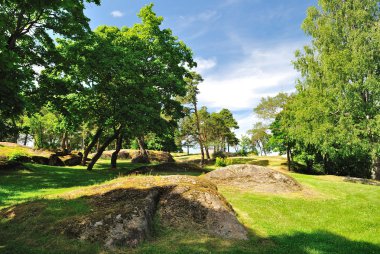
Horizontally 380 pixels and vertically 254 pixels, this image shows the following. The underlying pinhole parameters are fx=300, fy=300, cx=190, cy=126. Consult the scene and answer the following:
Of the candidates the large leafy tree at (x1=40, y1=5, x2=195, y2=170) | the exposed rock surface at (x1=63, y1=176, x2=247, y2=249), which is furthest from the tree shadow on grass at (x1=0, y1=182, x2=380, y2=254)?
the large leafy tree at (x1=40, y1=5, x2=195, y2=170)

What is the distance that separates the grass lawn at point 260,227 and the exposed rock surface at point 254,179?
1556 millimetres

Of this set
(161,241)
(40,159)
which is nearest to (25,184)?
(161,241)

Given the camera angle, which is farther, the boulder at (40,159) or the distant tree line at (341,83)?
the boulder at (40,159)

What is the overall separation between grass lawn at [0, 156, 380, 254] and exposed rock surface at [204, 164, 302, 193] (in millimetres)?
1556

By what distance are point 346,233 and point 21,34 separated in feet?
87.6

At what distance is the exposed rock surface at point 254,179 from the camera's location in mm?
23156

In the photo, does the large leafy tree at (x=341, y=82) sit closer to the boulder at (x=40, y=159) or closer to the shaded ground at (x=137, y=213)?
the shaded ground at (x=137, y=213)

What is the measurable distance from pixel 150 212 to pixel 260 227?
544cm

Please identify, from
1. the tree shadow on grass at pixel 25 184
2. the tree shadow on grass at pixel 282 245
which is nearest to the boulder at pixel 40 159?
the tree shadow on grass at pixel 25 184

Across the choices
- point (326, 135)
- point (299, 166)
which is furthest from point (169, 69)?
point (299, 166)

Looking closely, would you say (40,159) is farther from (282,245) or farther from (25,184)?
(282,245)

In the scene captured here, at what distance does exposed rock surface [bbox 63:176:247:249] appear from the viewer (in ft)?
39.4

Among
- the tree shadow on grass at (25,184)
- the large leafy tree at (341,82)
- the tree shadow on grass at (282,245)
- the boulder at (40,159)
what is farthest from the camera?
the boulder at (40,159)

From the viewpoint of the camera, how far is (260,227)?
48.4 ft
